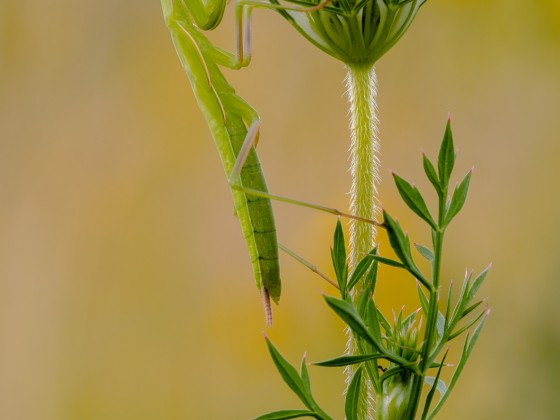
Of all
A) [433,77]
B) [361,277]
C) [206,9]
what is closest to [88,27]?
[433,77]

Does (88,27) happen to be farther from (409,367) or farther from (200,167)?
(409,367)

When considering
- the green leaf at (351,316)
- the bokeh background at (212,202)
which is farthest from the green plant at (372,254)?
the bokeh background at (212,202)

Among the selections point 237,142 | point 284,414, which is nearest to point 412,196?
point 284,414

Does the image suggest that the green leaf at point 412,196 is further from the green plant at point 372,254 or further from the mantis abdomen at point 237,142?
the mantis abdomen at point 237,142

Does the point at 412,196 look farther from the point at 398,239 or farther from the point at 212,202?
the point at 212,202

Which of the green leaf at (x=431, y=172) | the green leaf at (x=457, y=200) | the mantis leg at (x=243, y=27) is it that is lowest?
the green leaf at (x=457, y=200)

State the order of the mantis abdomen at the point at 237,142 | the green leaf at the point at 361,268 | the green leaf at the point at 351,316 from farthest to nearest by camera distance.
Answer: the mantis abdomen at the point at 237,142 → the green leaf at the point at 361,268 → the green leaf at the point at 351,316
